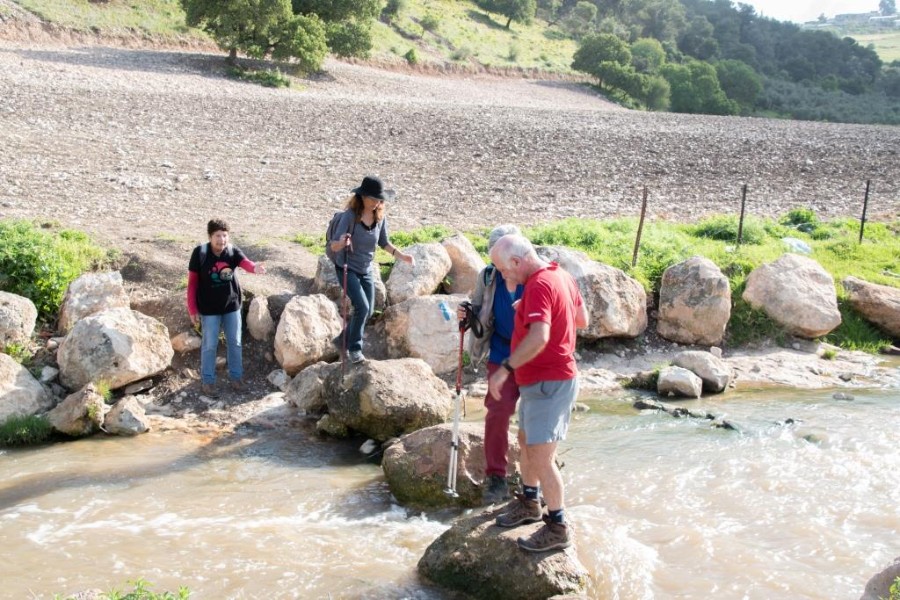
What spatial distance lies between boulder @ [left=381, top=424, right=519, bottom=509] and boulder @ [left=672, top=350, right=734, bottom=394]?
390 cm

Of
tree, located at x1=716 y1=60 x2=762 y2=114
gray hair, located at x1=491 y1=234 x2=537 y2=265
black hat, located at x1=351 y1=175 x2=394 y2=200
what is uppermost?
tree, located at x1=716 y1=60 x2=762 y2=114

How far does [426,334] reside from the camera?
32.5 ft

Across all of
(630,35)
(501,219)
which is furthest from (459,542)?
(630,35)

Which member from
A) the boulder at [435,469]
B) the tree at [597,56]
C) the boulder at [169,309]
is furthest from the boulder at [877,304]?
the tree at [597,56]

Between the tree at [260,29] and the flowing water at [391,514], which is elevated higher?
the tree at [260,29]

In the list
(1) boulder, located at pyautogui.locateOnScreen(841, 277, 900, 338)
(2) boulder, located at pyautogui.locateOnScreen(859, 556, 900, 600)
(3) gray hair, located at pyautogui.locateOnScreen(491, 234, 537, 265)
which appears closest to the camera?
(2) boulder, located at pyautogui.locateOnScreen(859, 556, 900, 600)

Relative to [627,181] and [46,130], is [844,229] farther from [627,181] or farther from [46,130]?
[46,130]

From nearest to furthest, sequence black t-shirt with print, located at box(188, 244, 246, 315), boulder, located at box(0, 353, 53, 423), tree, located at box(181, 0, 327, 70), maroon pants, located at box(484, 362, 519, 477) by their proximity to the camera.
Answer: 1. maroon pants, located at box(484, 362, 519, 477)
2. boulder, located at box(0, 353, 53, 423)
3. black t-shirt with print, located at box(188, 244, 246, 315)
4. tree, located at box(181, 0, 327, 70)

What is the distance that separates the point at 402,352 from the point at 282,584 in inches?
177

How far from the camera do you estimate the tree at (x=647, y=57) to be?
65.9 m

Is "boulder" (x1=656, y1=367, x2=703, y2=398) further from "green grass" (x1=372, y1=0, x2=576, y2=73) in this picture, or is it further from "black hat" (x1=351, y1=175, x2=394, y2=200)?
"green grass" (x1=372, y1=0, x2=576, y2=73)

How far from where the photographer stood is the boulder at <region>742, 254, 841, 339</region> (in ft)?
38.2

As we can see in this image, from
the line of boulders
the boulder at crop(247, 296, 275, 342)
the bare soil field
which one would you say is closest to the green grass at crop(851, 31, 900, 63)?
the bare soil field

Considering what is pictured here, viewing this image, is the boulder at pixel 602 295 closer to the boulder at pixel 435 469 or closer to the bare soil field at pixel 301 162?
the bare soil field at pixel 301 162
